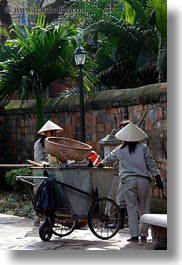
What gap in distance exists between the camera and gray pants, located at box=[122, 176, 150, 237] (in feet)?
24.8

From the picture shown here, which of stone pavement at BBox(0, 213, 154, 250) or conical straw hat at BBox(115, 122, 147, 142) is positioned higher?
conical straw hat at BBox(115, 122, 147, 142)

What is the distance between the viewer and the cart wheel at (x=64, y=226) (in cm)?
791

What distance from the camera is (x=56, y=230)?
337 inches

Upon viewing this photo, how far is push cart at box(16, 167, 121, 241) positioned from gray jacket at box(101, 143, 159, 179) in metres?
0.31

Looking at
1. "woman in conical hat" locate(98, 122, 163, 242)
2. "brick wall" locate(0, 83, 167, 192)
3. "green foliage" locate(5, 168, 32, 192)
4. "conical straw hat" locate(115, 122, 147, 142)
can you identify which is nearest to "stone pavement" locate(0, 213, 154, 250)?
"woman in conical hat" locate(98, 122, 163, 242)

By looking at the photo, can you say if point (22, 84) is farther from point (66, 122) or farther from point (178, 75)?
point (178, 75)

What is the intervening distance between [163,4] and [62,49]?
2.23 metres

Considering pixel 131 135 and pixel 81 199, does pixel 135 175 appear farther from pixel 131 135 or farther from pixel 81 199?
pixel 81 199

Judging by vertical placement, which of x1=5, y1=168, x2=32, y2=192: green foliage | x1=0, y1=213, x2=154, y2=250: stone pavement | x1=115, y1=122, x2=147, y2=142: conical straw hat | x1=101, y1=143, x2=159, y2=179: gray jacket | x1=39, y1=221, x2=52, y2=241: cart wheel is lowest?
x1=0, y1=213, x2=154, y2=250: stone pavement

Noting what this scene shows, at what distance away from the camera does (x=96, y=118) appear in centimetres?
1277

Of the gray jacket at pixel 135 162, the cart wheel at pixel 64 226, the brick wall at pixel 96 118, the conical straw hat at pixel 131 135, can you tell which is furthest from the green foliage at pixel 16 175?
the conical straw hat at pixel 131 135

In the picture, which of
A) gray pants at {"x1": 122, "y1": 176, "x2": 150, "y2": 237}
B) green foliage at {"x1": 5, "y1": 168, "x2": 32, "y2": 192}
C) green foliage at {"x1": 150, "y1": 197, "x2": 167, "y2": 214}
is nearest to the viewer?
gray pants at {"x1": 122, "y1": 176, "x2": 150, "y2": 237}

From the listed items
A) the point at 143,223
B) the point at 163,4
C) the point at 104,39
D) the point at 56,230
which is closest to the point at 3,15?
the point at 104,39

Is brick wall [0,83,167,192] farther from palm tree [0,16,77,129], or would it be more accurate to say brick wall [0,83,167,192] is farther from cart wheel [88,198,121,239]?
cart wheel [88,198,121,239]
